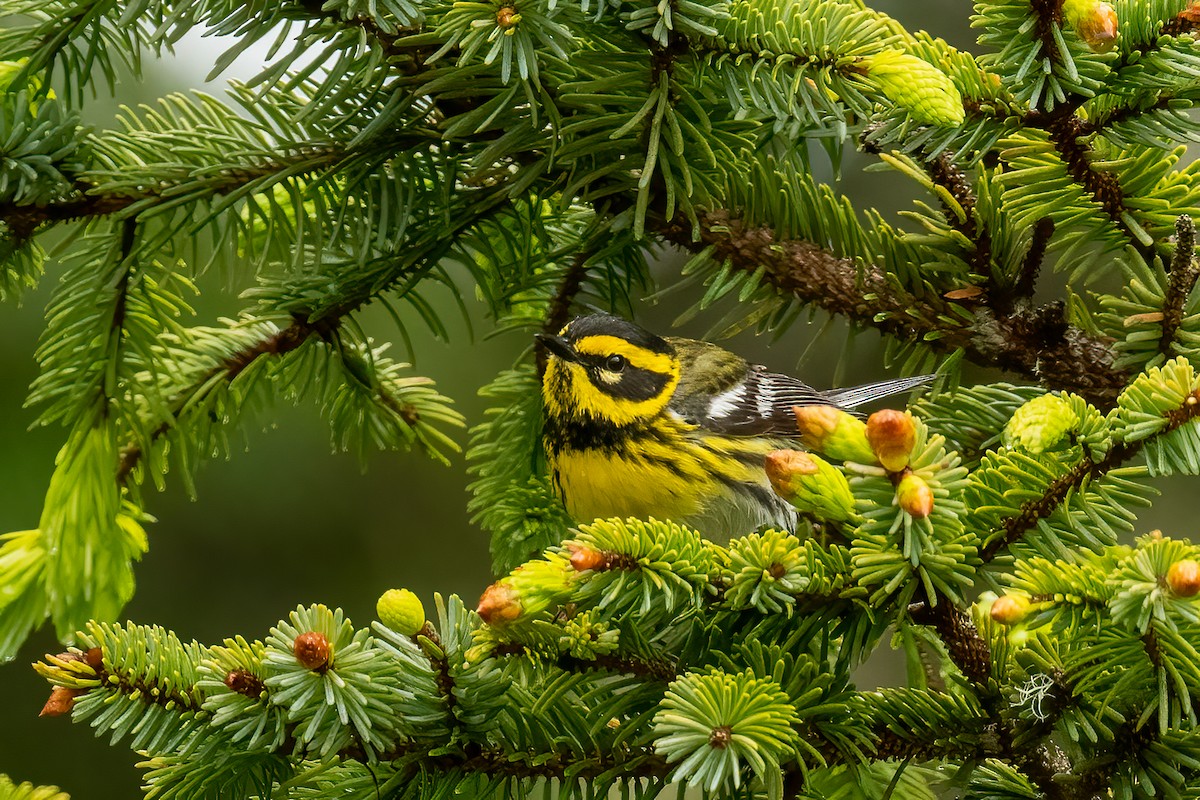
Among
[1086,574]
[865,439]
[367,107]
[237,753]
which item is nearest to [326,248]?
[367,107]

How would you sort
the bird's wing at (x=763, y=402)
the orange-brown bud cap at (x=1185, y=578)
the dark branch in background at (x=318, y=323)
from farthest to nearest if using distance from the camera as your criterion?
the bird's wing at (x=763, y=402) < the dark branch in background at (x=318, y=323) < the orange-brown bud cap at (x=1185, y=578)

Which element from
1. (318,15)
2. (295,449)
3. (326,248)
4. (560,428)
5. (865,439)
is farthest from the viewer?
(295,449)

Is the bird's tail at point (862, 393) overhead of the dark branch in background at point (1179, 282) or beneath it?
beneath

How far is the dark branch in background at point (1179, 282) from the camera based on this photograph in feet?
4.77

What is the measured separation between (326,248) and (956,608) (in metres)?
1.24

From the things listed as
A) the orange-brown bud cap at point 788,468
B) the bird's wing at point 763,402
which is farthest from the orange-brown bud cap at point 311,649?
the bird's wing at point 763,402

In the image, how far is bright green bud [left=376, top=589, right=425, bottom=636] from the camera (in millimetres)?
1245

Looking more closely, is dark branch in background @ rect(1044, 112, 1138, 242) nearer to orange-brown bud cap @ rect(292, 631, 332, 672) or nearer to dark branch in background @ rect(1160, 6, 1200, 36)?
dark branch in background @ rect(1160, 6, 1200, 36)

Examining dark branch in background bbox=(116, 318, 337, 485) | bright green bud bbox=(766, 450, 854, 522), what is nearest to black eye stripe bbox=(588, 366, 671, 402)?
dark branch in background bbox=(116, 318, 337, 485)

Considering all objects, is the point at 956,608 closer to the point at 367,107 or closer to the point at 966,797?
the point at 966,797

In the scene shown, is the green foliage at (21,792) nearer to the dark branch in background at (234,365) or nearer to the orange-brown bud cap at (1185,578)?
the dark branch in background at (234,365)

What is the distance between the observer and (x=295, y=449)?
3.69m

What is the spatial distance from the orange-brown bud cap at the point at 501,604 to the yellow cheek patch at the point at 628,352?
1.28 m

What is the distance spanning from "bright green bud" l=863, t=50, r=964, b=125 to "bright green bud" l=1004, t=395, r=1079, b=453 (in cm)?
39
